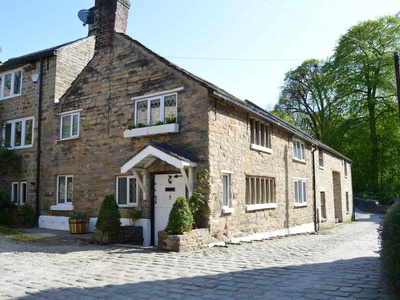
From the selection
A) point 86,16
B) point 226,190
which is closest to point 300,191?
point 226,190

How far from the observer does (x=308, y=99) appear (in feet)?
138

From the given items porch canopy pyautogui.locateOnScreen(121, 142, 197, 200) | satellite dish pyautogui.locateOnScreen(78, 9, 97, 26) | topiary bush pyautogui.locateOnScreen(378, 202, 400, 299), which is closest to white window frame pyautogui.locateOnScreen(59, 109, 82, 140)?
satellite dish pyautogui.locateOnScreen(78, 9, 97, 26)

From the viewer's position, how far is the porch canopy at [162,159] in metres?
11.1

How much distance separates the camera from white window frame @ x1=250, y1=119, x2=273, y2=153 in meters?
14.8

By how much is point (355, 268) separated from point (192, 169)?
18.6ft

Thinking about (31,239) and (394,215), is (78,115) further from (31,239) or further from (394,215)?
(394,215)

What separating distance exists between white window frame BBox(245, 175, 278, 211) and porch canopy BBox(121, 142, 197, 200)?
326 centimetres

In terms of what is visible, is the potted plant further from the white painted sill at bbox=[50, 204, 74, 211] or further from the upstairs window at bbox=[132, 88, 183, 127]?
the upstairs window at bbox=[132, 88, 183, 127]

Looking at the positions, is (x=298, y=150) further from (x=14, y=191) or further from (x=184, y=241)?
(x=14, y=191)

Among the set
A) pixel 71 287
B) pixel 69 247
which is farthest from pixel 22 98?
pixel 71 287

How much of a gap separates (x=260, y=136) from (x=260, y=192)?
7.74 ft

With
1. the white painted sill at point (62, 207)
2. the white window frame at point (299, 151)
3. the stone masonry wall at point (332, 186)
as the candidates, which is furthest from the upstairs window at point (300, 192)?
the white painted sill at point (62, 207)

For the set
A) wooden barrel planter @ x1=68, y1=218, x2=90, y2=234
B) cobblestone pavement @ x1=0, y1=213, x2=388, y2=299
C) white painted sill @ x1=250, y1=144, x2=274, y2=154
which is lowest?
cobblestone pavement @ x1=0, y1=213, x2=388, y2=299

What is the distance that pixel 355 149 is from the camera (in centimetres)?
3425
